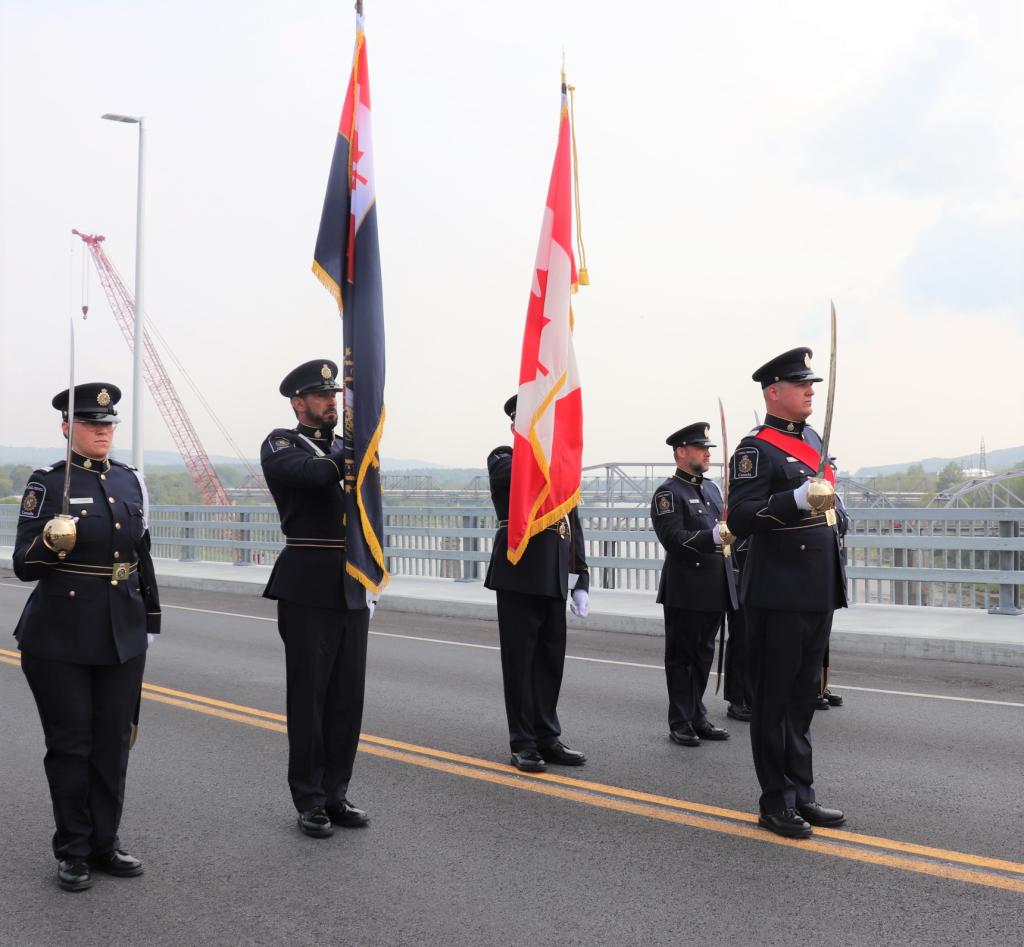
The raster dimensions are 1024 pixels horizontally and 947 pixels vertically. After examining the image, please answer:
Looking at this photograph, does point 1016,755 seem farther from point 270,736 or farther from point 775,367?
point 270,736

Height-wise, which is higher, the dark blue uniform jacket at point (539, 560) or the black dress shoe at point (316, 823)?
the dark blue uniform jacket at point (539, 560)

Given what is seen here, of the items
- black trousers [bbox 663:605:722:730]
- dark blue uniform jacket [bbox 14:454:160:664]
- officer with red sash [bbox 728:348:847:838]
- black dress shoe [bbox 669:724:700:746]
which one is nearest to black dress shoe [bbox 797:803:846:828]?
officer with red sash [bbox 728:348:847:838]

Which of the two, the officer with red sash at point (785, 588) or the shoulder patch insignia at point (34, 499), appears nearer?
the shoulder patch insignia at point (34, 499)

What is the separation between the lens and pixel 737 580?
7.59 m

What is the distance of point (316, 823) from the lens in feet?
16.5

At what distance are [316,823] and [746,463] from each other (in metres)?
2.59

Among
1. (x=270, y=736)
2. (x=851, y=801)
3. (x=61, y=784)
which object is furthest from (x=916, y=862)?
(x=270, y=736)

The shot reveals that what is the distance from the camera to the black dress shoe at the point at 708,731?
22.7ft

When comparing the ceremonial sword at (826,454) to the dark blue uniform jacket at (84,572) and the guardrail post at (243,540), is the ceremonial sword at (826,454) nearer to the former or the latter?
the dark blue uniform jacket at (84,572)

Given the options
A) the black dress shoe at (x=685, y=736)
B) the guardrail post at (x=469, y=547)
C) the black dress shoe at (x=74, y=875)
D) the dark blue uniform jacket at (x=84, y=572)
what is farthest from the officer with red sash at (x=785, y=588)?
the guardrail post at (x=469, y=547)

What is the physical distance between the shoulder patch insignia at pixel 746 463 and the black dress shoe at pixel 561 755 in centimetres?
205

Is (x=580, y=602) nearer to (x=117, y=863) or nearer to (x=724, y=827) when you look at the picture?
(x=724, y=827)

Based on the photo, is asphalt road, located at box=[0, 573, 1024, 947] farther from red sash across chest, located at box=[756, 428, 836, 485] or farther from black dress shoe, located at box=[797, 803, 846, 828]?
red sash across chest, located at box=[756, 428, 836, 485]

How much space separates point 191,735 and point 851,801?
4.07 m
